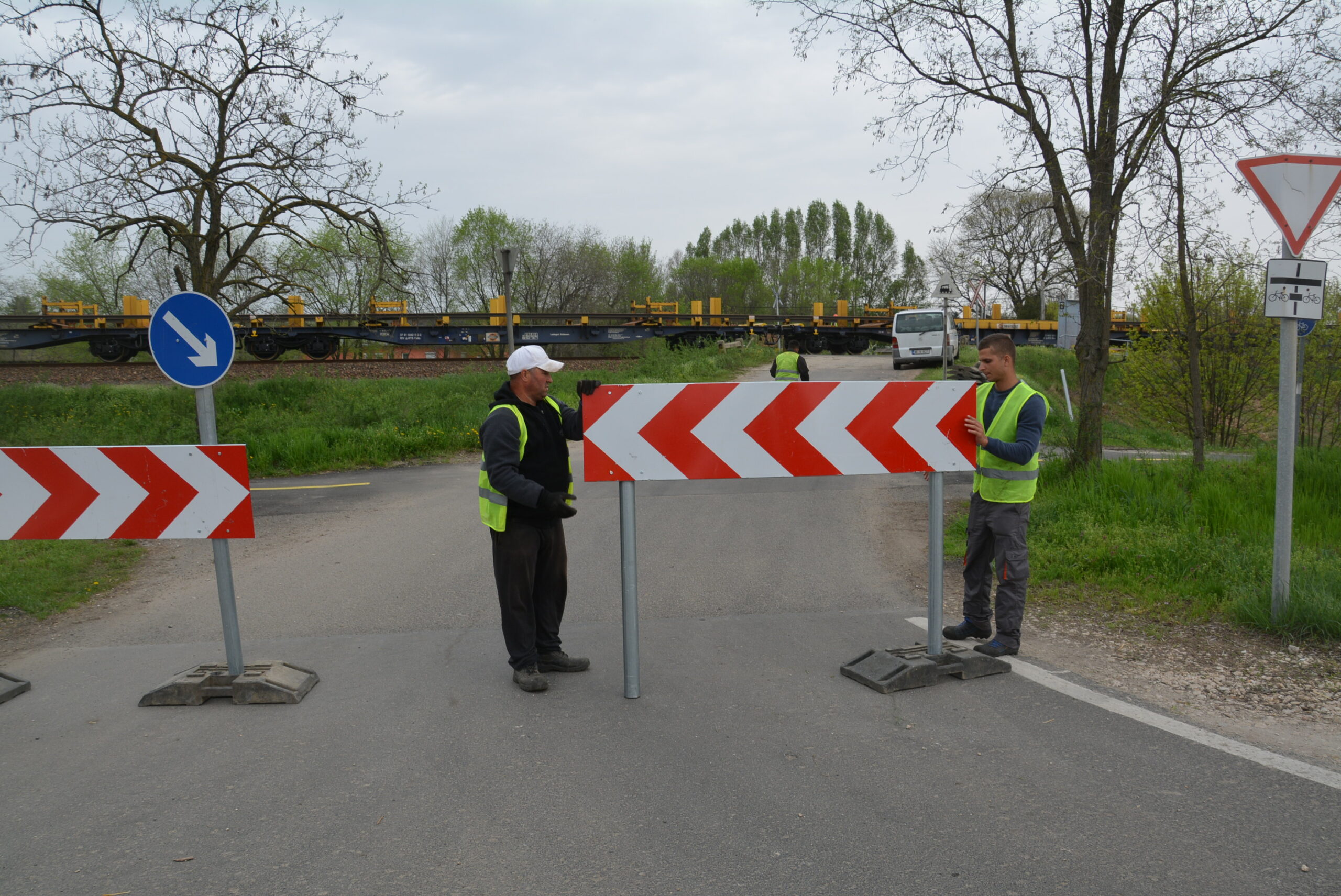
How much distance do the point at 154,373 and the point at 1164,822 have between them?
81.7 feet

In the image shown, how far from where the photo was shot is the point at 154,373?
22734mm

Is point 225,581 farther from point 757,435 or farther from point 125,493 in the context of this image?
point 757,435

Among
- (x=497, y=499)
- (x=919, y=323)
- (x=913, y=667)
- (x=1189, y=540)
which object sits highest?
(x=919, y=323)

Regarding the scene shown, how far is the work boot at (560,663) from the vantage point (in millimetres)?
5191

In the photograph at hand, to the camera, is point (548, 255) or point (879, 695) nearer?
point (879, 695)

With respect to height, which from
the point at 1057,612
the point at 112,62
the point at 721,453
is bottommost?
the point at 1057,612

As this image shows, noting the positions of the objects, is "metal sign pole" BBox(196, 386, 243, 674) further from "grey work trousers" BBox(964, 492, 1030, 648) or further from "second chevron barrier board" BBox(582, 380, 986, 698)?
"grey work trousers" BBox(964, 492, 1030, 648)

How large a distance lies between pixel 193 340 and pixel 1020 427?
478cm

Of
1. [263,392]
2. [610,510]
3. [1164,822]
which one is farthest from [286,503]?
[1164,822]

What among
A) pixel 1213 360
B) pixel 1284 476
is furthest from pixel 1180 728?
pixel 1213 360

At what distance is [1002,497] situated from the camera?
5.28 m

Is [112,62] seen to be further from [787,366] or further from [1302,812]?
[1302,812]

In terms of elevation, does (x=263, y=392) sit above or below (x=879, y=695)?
above

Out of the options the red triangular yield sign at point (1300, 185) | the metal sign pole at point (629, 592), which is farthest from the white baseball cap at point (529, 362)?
the red triangular yield sign at point (1300, 185)
